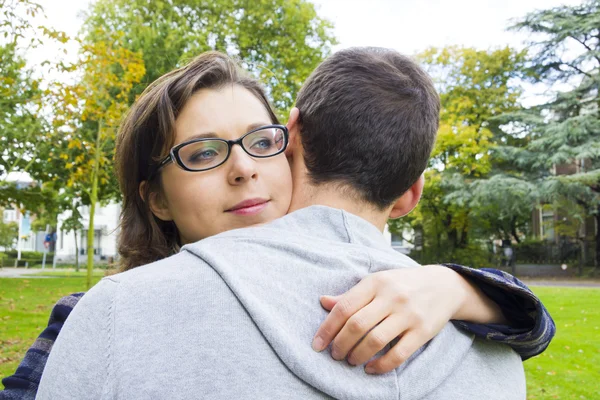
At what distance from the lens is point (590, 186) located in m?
25.7

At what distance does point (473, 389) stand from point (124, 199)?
5.06ft

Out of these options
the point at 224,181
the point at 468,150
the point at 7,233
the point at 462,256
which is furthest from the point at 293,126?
the point at 7,233

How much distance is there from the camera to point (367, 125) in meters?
1.46

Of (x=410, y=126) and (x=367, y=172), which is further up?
(x=410, y=126)

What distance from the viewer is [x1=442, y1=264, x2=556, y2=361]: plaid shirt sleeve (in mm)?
1452

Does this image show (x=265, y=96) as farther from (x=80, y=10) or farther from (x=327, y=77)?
(x=80, y=10)

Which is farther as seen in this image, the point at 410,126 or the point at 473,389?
the point at 410,126

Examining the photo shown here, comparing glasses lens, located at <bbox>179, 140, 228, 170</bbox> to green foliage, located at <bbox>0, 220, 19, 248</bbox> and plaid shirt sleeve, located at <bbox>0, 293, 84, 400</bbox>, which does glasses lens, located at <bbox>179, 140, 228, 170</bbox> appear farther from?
green foliage, located at <bbox>0, 220, 19, 248</bbox>

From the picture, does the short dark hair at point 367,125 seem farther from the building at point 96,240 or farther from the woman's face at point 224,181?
the building at point 96,240

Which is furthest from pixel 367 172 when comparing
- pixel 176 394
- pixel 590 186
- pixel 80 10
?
pixel 590 186

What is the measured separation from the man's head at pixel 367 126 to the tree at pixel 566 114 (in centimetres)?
2493

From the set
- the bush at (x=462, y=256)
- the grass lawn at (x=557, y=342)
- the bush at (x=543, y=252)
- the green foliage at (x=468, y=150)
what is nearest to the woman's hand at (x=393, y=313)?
the grass lawn at (x=557, y=342)

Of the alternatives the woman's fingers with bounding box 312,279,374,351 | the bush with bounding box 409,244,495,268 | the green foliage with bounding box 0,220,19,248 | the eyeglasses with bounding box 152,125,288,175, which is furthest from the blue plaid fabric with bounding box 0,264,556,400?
the green foliage with bounding box 0,220,19,248

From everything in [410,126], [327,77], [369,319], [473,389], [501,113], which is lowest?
[473,389]
